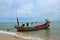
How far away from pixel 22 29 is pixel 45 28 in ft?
27.8

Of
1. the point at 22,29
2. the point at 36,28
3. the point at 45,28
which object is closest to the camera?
the point at 22,29

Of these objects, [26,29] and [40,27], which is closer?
[26,29]

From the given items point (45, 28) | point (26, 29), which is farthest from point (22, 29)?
point (45, 28)

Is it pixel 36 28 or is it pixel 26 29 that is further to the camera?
pixel 36 28

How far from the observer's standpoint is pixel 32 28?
A: 37.9m

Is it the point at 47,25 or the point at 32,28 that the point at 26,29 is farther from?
the point at 47,25

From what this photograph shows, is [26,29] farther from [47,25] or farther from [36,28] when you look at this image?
[47,25]

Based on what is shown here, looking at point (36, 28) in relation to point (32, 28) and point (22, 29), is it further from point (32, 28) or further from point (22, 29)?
point (22, 29)

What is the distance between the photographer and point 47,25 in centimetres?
4266

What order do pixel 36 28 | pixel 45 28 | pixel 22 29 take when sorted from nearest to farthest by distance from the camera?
1. pixel 22 29
2. pixel 36 28
3. pixel 45 28

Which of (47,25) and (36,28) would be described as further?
(47,25)

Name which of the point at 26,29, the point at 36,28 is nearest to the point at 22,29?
the point at 26,29

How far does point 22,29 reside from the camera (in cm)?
3591

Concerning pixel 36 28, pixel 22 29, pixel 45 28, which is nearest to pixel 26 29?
pixel 22 29
